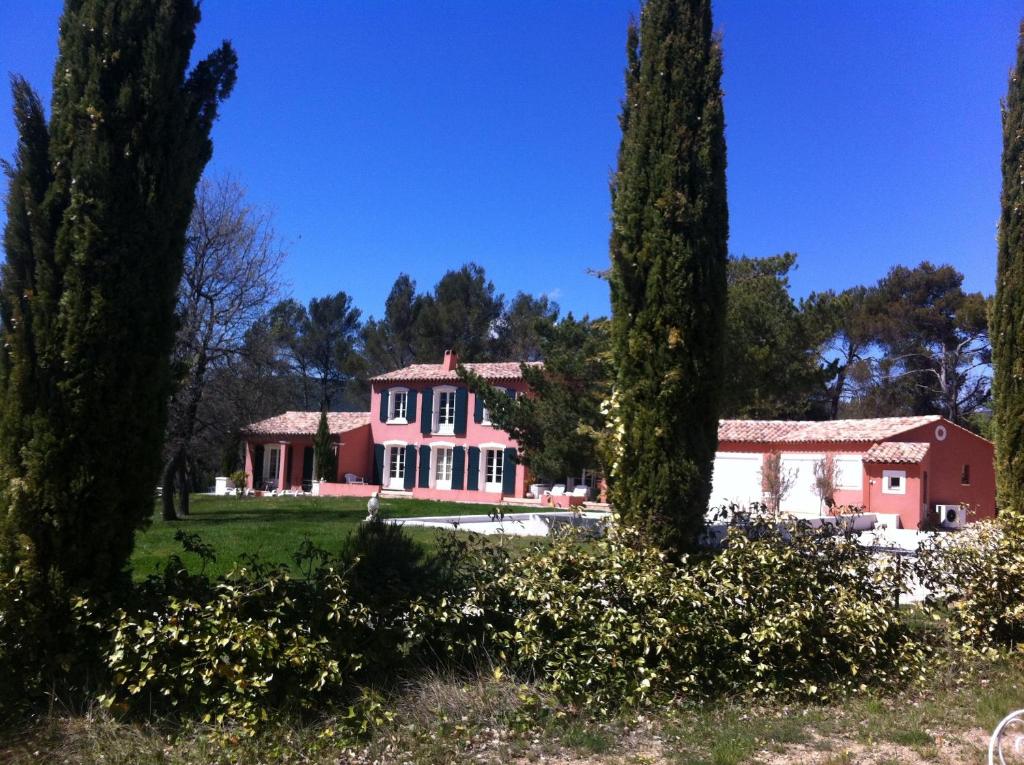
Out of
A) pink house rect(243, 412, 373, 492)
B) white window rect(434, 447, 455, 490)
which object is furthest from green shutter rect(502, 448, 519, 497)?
pink house rect(243, 412, 373, 492)

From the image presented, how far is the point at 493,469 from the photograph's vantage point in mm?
34750

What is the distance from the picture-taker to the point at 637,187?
23.2 ft

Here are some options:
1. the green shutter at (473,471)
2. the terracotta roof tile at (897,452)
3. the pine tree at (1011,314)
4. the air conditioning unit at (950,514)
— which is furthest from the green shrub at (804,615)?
the green shutter at (473,471)

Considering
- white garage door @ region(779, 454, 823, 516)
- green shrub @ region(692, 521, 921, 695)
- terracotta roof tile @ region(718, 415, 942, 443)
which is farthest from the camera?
white garage door @ region(779, 454, 823, 516)

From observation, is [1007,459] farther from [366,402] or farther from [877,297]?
[366,402]

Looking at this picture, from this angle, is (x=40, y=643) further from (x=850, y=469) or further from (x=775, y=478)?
(x=850, y=469)

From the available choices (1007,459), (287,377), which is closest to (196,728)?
(1007,459)

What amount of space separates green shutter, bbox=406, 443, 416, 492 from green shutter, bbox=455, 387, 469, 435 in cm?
241

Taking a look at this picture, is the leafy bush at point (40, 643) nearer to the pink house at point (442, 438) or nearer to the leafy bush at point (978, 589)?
the leafy bush at point (978, 589)

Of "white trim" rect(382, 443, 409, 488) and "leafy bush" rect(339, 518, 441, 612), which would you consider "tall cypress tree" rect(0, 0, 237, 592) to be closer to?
"leafy bush" rect(339, 518, 441, 612)

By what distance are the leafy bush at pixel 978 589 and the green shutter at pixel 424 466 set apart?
30.2 m

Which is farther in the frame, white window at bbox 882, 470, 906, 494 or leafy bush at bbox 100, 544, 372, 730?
white window at bbox 882, 470, 906, 494

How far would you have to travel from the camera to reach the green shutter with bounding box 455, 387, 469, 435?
1398 inches

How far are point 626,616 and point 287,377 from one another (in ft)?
73.8
